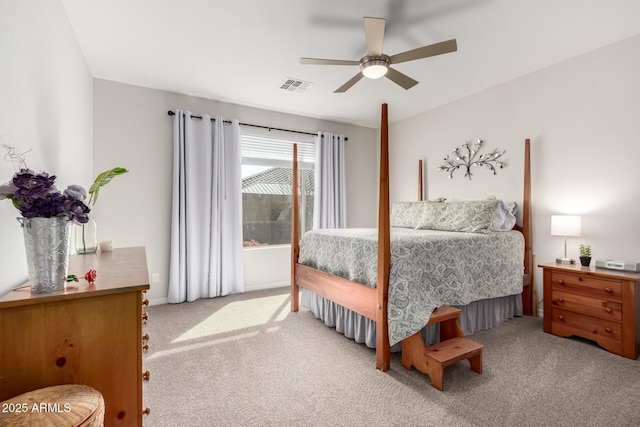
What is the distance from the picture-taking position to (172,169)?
3.91 meters

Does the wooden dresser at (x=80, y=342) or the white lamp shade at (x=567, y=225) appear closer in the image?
the wooden dresser at (x=80, y=342)

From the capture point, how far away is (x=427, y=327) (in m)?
2.52

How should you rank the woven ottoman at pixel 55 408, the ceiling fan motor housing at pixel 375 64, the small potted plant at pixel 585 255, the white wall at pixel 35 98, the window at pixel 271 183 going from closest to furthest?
the woven ottoman at pixel 55 408 → the white wall at pixel 35 98 → the ceiling fan motor housing at pixel 375 64 → the small potted plant at pixel 585 255 → the window at pixel 271 183

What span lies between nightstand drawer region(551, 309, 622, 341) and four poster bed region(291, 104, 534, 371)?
0.43 metres

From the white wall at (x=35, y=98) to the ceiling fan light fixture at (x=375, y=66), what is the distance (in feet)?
6.62

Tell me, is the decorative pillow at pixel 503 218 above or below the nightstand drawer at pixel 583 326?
above

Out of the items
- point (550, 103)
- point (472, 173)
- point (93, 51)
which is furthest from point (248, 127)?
point (550, 103)

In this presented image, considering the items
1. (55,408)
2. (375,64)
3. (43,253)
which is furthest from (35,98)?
(375,64)

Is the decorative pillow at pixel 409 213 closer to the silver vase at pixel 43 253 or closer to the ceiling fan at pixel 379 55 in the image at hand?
the ceiling fan at pixel 379 55

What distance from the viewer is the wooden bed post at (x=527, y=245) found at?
337 cm

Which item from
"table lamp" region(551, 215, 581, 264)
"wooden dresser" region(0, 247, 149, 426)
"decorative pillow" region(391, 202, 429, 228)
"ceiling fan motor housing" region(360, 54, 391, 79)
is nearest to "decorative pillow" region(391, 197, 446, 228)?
"decorative pillow" region(391, 202, 429, 228)

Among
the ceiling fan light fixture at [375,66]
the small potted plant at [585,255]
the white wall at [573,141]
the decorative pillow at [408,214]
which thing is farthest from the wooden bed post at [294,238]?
the small potted plant at [585,255]

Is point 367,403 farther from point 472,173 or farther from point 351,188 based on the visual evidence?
point 351,188

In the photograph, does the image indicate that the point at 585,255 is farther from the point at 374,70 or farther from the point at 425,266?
the point at 374,70
